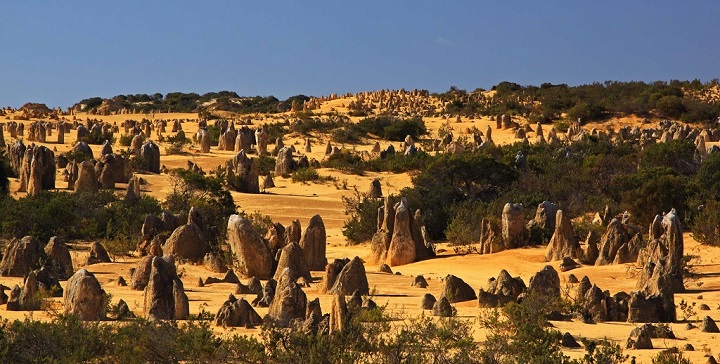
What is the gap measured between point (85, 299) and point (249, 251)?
5.08 metres

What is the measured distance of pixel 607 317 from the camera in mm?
14180

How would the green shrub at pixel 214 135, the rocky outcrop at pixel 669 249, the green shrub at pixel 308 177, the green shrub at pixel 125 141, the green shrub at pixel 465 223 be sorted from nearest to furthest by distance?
the rocky outcrop at pixel 669 249, the green shrub at pixel 465 223, the green shrub at pixel 308 177, the green shrub at pixel 125 141, the green shrub at pixel 214 135

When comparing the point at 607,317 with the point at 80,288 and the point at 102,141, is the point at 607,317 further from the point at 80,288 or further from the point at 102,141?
the point at 102,141

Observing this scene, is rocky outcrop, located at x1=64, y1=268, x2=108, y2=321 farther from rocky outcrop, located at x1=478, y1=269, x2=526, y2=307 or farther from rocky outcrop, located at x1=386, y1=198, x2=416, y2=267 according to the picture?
rocky outcrop, located at x1=386, y1=198, x2=416, y2=267

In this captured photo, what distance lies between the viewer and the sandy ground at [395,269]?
1351 cm

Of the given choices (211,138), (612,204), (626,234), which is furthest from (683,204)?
(211,138)

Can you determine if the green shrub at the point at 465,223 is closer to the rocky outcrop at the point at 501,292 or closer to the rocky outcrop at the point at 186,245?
the rocky outcrop at the point at 186,245

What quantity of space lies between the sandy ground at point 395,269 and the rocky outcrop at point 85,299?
52 centimetres

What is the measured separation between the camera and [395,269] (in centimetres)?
2069

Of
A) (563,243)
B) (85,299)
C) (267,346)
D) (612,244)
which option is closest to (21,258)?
(85,299)

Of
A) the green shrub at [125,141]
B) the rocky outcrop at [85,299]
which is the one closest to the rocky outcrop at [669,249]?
the rocky outcrop at [85,299]

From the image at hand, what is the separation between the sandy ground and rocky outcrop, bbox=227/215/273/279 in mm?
451

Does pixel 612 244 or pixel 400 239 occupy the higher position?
pixel 612 244

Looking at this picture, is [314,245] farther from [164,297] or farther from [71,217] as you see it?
[164,297]
